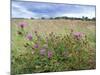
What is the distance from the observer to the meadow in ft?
8.41

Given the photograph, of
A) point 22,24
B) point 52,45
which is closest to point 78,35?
point 52,45

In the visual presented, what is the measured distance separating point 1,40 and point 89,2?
4.14 ft

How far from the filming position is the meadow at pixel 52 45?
2562 millimetres

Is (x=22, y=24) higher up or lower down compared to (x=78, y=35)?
higher up

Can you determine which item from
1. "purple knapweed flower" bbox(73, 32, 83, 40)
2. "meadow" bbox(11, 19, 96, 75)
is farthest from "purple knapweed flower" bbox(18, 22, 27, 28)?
"purple knapweed flower" bbox(73, 32, 83, 40)

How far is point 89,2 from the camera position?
9.45 feet

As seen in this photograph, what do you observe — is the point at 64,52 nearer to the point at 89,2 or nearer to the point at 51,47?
the point at 51,47

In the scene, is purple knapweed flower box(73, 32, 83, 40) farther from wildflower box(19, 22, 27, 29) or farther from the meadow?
wildflower box(19, 22, 27, 29)

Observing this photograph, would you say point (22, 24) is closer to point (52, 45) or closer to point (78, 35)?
point (52, 45)

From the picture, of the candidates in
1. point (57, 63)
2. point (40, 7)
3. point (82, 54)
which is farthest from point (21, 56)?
point (82, 54)

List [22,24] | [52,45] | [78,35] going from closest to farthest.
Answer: [22,24], [52,45], [78,35]

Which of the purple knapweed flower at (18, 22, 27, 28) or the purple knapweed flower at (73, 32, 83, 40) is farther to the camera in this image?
the purple knapweed flower at (73, 32, 83, 40)

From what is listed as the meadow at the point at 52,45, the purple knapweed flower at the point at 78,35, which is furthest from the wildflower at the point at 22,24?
the purple knapweed flower at the point at 78,35

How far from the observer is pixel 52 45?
270 cm
